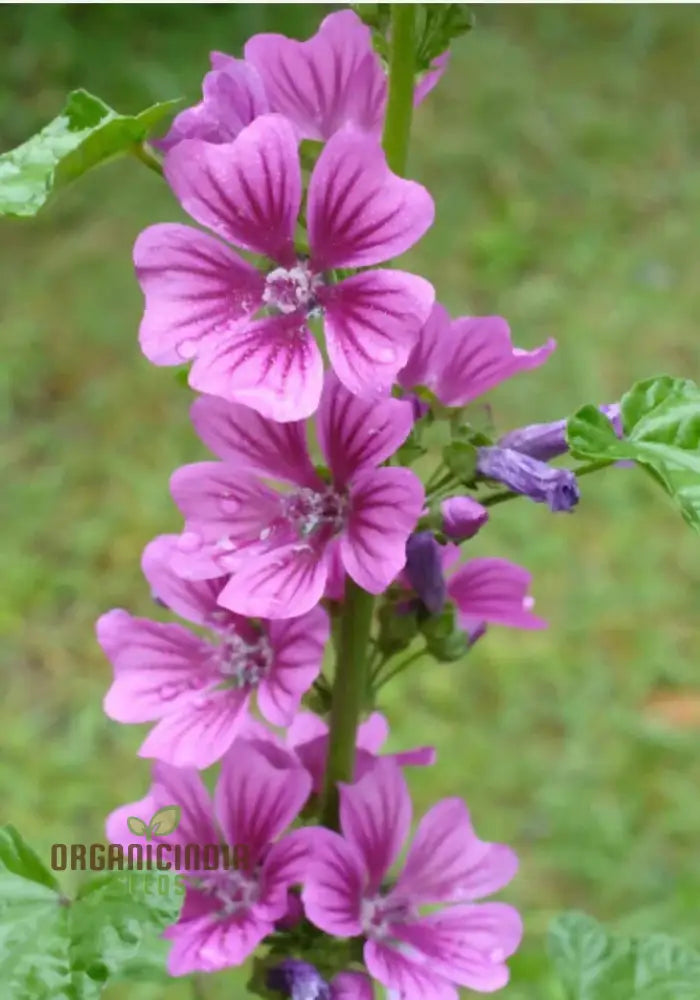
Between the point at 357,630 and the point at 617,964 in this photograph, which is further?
the point at 617,964

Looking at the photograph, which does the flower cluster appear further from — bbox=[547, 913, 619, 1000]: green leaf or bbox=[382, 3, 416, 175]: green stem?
bbox=[547, 913, 619, 1000]: green leaf

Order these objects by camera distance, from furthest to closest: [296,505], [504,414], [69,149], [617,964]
Answer: [504,414], [617,964], [296,505], [69,149]

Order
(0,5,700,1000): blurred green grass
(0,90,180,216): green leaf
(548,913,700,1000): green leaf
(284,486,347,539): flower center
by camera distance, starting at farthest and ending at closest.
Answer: (0,5,700,1000): blurred green grass
(548,913,700,1000): green leaf
(284,486,347,539): flower center
(0,90,180,216): green leaf

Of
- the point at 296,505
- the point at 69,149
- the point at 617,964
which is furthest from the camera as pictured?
the point at 617,964

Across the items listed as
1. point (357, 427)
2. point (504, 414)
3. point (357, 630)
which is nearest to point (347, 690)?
point (357, 630)

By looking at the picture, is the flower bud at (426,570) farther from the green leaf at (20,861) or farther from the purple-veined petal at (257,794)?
the green leaf at (20,861)

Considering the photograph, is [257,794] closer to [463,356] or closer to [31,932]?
[31,932]

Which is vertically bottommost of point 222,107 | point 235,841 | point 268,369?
point 235,841

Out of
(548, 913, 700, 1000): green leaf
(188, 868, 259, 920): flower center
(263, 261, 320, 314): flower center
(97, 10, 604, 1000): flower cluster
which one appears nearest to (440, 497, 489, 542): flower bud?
(97, 10, 604, 1000): flower cluster
